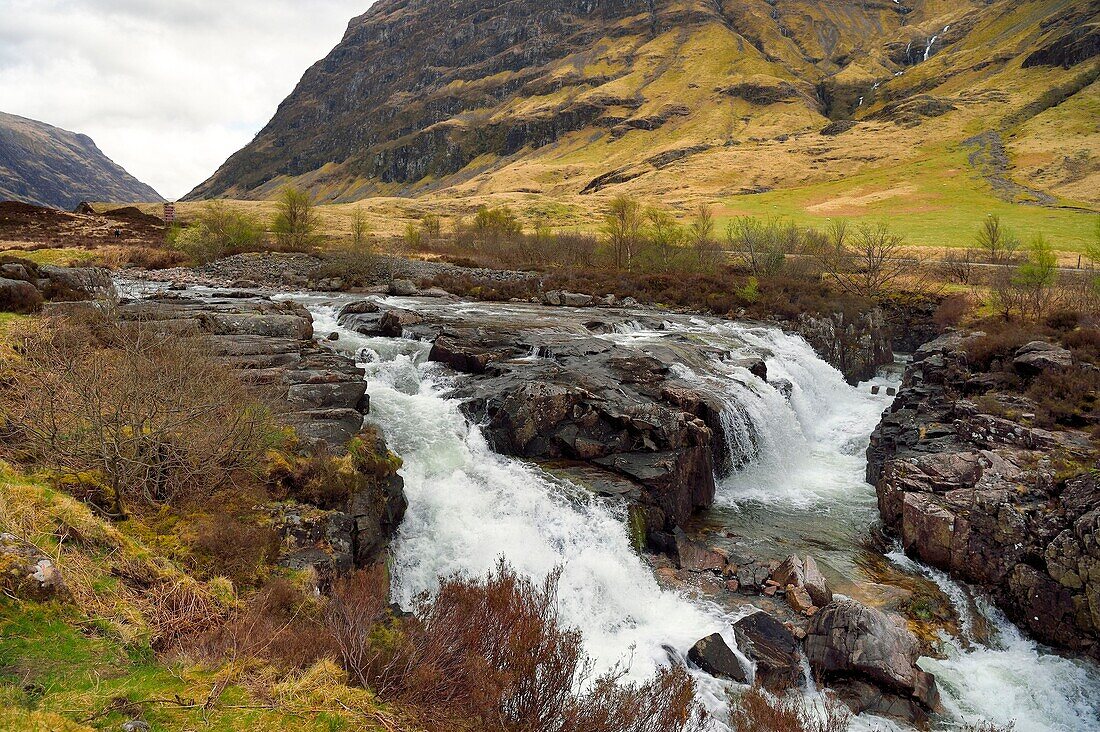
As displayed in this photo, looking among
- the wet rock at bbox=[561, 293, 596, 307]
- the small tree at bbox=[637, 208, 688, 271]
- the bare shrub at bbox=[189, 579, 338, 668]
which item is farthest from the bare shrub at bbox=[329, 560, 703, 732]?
→ the small tree at bbox=[637, 208, 688, 271]

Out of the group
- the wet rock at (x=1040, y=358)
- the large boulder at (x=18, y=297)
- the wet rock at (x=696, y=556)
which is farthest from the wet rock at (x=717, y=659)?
the large boulder at (x=18, y=297)

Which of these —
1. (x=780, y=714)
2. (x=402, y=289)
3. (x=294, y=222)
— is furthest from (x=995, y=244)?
(x=294, y=222)

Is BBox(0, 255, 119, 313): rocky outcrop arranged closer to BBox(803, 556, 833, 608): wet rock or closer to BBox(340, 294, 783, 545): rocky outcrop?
BBox(340, 294, 783, 545): rocky outcrop

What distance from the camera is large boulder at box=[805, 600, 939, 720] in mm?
9258

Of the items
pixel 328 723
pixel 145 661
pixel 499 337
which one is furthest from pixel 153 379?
pixel 499 337

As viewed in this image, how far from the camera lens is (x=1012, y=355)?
21062 millimetres

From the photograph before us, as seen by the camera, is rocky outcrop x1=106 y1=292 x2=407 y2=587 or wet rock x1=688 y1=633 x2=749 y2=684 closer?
rocky outcrop x1=106 y1=292 x2=407 y2=587

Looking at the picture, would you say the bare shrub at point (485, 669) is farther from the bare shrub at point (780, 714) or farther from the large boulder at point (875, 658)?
the large boulder at point (875, 658)

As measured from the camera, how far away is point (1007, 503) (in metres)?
13.0

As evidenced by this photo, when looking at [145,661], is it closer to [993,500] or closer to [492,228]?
[993,500]

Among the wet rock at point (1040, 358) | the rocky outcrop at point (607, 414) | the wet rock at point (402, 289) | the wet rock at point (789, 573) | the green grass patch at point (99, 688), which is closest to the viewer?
the green grass patch at point (99, 688)

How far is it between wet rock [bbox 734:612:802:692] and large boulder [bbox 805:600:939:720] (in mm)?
392

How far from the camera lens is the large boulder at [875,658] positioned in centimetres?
926

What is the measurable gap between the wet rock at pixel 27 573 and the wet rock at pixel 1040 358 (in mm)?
26038
